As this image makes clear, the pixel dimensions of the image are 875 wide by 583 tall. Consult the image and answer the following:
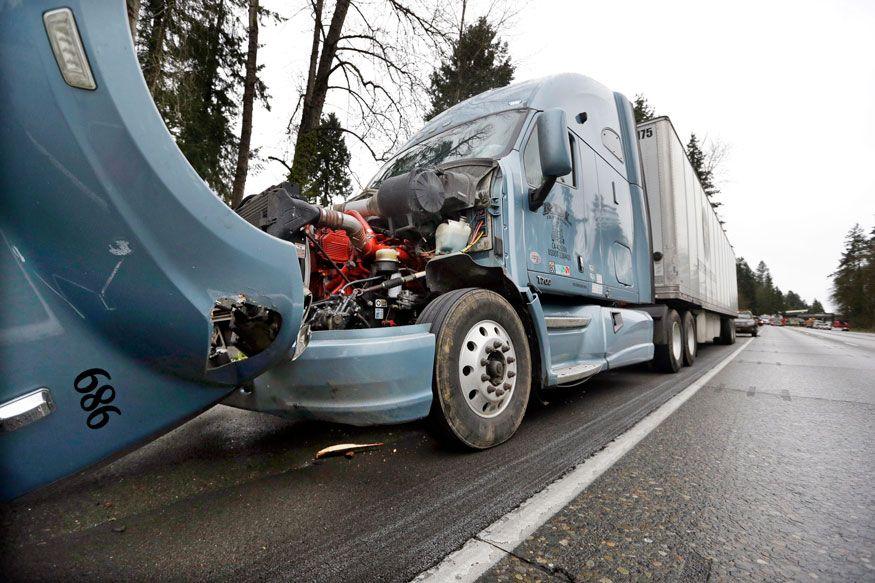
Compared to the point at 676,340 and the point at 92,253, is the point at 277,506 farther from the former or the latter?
the point at 676,340

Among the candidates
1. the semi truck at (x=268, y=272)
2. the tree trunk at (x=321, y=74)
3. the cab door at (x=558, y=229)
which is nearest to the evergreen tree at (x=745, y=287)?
the tree trunk at (x=321, y=74)

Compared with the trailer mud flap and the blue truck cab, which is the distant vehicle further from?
the trailer mud flap

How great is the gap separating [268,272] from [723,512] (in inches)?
83.8

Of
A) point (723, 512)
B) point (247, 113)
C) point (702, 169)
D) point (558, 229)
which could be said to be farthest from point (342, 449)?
point (702, 169)

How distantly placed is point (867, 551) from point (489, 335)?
1.78 m

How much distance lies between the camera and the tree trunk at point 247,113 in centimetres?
995

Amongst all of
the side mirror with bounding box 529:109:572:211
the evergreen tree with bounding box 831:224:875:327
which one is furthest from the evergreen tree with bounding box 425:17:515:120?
the evergreen tree with bounding box 831:224:875:327

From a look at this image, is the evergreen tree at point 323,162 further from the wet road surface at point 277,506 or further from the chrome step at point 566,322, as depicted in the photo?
the wet road surface at point 277,506

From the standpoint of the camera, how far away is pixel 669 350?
614 cm

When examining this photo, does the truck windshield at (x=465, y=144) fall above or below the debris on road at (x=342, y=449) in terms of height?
above

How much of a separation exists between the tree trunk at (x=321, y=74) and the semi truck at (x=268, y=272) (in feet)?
24.5

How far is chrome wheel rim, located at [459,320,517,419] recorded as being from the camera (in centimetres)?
250

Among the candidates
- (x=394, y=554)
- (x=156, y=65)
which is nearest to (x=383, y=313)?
(x=394, y=554)

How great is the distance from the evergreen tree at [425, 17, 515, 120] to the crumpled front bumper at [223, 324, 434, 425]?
10886 millimetres
